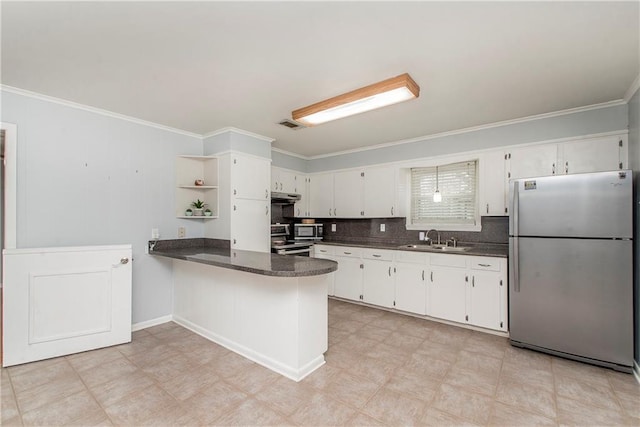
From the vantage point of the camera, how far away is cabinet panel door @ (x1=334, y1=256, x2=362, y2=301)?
4.40m

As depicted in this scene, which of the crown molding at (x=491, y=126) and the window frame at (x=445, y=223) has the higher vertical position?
the crown molding at (x=491, y=126)

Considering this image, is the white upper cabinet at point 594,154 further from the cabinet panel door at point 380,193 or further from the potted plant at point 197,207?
the potted plant at point 197,207

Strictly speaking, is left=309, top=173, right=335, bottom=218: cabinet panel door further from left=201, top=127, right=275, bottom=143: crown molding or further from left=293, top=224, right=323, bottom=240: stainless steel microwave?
left=201, top=127, right=275, bottom=143: crown molding

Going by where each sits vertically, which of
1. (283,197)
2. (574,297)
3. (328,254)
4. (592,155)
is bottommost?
(574,297)

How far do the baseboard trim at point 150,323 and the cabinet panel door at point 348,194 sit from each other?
2.90m

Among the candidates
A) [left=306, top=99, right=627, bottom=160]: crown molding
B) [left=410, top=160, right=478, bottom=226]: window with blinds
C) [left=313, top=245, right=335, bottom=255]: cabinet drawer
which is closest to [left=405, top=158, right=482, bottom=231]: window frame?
[left=410, top=160, right=478, bottom=226]: window with blinds

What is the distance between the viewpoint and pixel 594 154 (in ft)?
10.1

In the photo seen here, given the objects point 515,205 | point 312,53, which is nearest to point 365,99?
point 312,53

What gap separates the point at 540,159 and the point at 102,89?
455 centimetres

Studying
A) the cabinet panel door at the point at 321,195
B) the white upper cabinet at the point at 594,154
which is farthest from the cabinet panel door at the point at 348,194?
the white upper cabinet at the point at 594,154

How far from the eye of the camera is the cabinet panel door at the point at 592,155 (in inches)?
117

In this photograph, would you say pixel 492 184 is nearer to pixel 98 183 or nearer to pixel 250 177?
pixel 250 177

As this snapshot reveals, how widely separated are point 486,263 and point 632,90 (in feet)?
6.64

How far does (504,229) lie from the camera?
12.3ft
